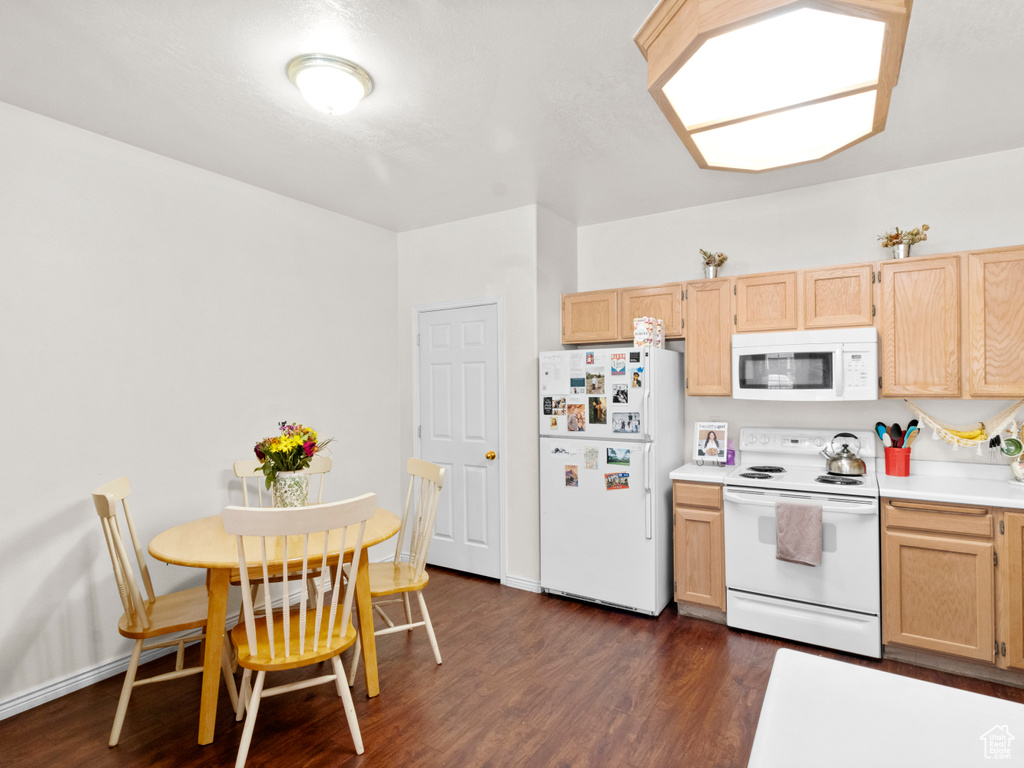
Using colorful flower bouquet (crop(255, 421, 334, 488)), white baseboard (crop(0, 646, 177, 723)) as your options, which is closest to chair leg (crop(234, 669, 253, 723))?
white baseboard (crop(0, 646, 177, 723))

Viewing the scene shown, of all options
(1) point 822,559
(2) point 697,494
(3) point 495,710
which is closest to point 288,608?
(3) point 495,710

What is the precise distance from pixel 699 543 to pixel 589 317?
168cm

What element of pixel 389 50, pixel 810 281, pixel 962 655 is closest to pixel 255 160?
pixel 389 50

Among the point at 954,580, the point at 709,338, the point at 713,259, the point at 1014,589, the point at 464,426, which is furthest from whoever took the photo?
the point at 464,426

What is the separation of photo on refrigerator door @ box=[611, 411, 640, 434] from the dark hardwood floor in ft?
3.78

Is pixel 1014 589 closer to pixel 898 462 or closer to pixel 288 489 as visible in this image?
pixel 898 462

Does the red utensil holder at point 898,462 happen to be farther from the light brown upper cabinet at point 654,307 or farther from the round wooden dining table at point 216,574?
the round wooden dining table at point 216,574

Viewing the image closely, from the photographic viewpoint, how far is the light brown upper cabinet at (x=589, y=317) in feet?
12.9

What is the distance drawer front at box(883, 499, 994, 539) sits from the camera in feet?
8.61

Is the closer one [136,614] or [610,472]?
[136,614]

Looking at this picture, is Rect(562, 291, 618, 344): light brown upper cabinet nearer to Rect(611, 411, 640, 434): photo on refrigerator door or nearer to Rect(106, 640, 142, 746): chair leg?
Rect(611, 411, 640, 434): photo on refrigerator door

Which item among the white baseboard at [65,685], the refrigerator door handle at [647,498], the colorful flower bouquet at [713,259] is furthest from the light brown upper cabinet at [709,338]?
the white baseboard at [65,685]

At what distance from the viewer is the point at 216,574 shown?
219 cm

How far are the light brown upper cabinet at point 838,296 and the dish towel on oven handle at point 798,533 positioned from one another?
3.48 ft
